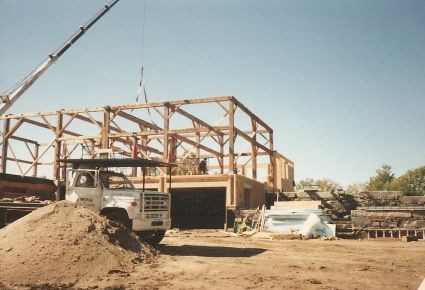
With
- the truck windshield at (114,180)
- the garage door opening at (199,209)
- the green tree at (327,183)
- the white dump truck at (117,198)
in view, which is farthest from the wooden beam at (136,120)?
the green tree at (327,183)

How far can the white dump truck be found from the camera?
Result: 1030 cm

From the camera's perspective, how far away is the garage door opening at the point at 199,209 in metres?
21.5

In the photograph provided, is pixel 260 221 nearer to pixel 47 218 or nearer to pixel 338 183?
pixel 47 218

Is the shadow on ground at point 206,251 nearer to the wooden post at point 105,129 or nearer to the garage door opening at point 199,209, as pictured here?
the garage door opening at point 199,209

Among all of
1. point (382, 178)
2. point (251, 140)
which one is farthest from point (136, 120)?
point (382, 178)

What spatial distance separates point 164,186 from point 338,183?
6394 centimetres

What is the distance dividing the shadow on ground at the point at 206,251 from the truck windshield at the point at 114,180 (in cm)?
231

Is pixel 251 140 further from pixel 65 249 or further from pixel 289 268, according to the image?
pixel 65 249

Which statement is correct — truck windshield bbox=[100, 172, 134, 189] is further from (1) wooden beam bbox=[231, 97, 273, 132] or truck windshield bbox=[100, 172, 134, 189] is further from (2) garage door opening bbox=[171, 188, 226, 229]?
(2) garage door opening bbox=[171, 188, 226, 229]

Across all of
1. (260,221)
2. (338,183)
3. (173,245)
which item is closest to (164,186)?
(260,221)

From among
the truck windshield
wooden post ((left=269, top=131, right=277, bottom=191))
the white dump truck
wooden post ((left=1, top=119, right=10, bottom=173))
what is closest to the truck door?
the white dump truck

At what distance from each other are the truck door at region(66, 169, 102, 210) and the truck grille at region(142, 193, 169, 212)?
146 centimetres

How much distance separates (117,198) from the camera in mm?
10547

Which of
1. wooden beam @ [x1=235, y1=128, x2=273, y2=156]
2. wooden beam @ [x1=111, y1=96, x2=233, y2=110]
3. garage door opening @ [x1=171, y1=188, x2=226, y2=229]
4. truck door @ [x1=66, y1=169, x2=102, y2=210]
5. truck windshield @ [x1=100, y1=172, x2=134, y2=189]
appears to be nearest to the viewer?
truck door @ [x1=66, y1=169, x2=102, y2=210]
